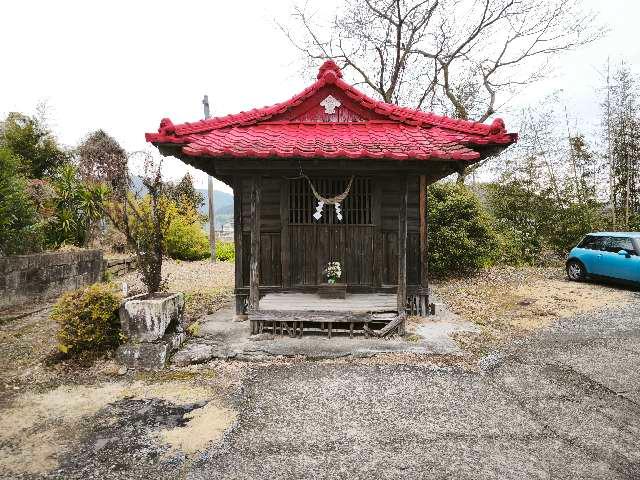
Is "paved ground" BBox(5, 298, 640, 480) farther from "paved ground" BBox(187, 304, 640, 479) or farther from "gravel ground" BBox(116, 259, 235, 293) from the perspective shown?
"gravel ground" BBox(116, 259, 235, 293)

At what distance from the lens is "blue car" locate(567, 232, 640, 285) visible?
32.2 feet

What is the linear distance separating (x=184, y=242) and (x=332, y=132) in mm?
12670

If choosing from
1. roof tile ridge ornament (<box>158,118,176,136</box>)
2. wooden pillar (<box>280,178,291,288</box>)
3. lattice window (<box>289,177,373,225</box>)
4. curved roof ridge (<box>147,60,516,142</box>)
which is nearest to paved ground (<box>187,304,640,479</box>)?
wooden pillar (<box>280,178,291,288</box>)

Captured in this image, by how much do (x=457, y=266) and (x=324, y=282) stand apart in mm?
6308

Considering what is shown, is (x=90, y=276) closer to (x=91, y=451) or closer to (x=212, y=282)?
(x=212, y=282)

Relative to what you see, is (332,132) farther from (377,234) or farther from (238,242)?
(238,242)

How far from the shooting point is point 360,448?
323 centimetres

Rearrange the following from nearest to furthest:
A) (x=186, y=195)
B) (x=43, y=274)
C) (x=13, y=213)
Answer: (x=13, y=213)
(x=43, y=274)
(x=186, y=195)

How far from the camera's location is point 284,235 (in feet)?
23.3

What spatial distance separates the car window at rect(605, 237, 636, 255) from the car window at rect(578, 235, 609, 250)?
0.18 metres

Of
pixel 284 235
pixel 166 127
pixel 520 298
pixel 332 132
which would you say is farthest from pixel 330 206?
pixel 520 298

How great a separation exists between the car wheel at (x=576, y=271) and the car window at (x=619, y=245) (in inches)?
36.1

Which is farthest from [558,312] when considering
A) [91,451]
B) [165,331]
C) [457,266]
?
[91,451]

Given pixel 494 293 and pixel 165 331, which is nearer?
pixel 165 331
